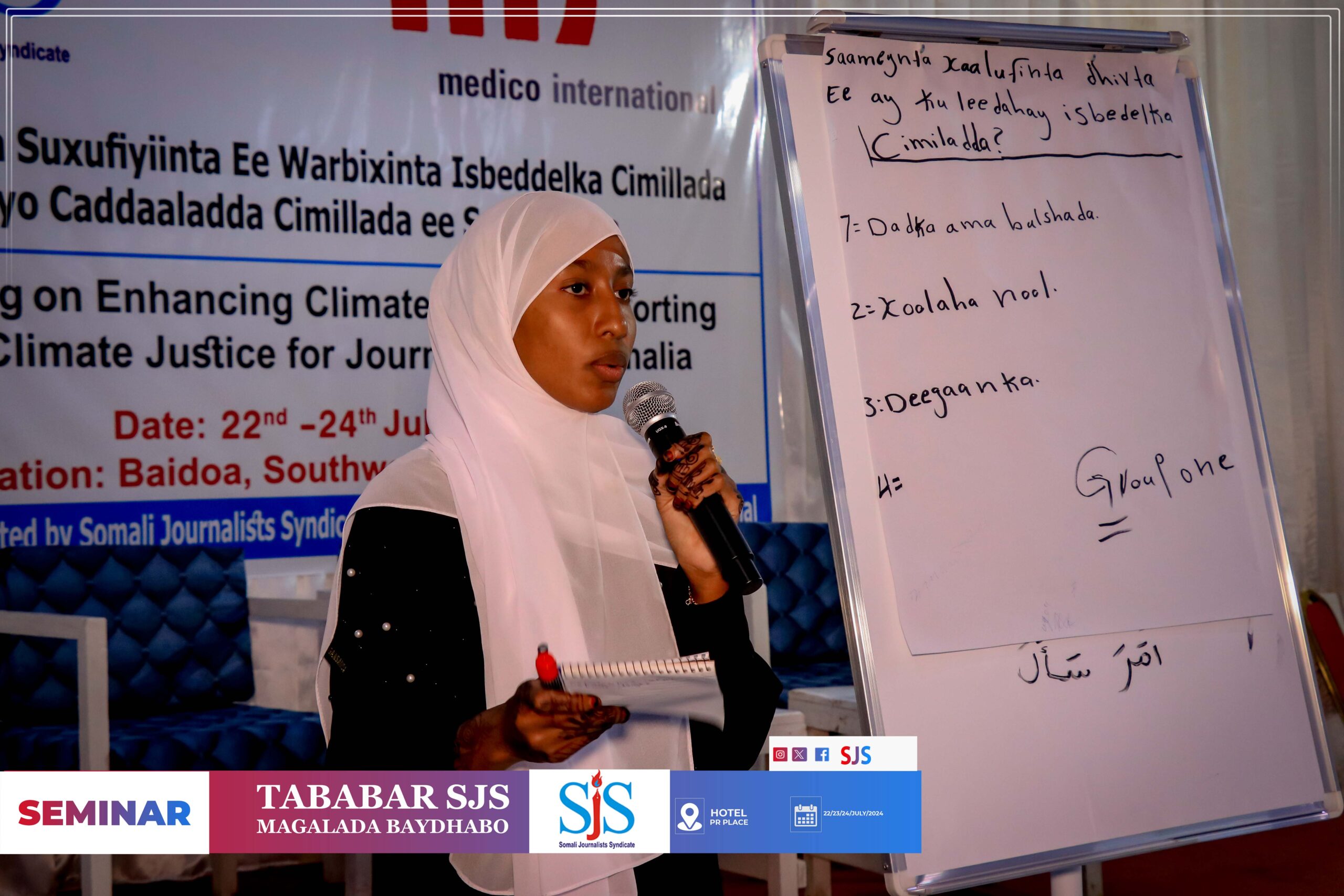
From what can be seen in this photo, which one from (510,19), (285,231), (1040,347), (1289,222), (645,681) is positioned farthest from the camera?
(1289,222)

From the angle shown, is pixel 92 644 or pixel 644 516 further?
pixel 92 644

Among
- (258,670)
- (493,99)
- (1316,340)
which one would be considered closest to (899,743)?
(258,670)

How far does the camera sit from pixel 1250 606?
1.74 meters

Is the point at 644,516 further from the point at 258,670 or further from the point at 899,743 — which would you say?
the point at 258,670

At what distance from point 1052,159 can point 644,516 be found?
847 millimetres

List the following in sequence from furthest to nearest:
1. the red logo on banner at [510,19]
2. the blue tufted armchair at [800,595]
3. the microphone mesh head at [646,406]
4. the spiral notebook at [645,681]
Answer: the blue tufted armchair at [800,595]
the red logo on banner at [510,19]
the microphone mesh head at [646,406]
the spiral notebook at [645,681]

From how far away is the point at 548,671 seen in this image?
1125 millimetres

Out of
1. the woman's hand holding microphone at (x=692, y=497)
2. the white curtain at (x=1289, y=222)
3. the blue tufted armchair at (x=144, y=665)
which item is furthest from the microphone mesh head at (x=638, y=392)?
the white curtain at (x=1289, y=222)

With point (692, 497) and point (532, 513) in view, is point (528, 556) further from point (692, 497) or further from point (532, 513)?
point (692, 497)

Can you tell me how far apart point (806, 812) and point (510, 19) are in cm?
277

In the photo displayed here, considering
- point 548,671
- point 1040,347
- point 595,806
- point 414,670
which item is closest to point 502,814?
point 595,806

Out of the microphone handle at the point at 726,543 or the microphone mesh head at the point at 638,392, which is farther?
the microphone mesh head at the point at 638,392

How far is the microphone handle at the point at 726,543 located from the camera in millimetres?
1359

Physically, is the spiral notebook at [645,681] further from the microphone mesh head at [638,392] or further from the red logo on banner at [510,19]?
the red logo on banner at [510,19]
